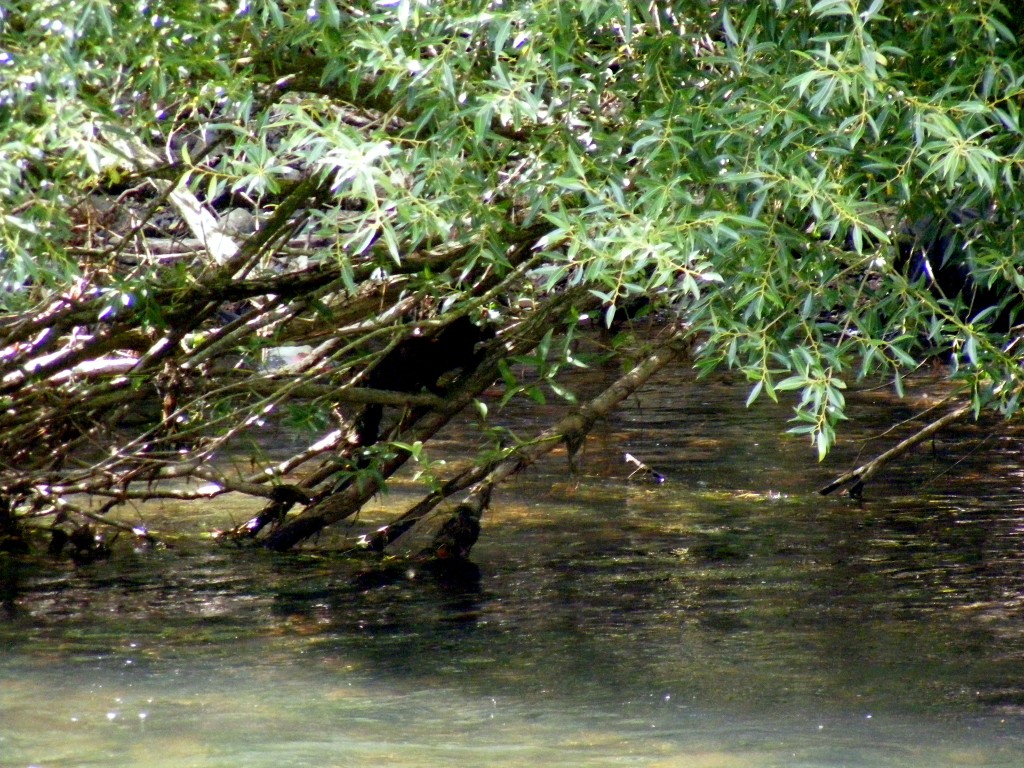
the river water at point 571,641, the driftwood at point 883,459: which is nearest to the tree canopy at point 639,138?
the river water at point 571,641

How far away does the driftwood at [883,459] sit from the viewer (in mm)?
7379

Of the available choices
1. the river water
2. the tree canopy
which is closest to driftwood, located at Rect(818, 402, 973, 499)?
the river water

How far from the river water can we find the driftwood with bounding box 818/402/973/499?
4.6 inches

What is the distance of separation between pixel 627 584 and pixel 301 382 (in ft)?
6.02

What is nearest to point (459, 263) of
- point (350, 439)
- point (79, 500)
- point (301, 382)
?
point (301, 382)

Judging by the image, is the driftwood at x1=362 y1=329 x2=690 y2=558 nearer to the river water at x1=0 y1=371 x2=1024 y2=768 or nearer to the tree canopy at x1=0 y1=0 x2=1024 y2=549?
the river water at x1=0 y1=371 x2=1024 y2=768

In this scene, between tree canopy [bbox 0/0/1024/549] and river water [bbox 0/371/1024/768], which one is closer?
tree canopy [bbox 0/0/1024/549]

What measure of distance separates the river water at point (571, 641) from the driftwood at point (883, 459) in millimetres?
116

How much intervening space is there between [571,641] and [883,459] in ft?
9.23

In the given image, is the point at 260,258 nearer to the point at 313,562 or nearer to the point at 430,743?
the point at 313,562

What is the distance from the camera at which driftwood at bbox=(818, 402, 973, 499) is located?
738 cm

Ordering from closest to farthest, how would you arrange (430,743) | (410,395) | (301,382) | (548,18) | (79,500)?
(548,18)
(430,743)
(301,382)
(410,395)
(79,500)

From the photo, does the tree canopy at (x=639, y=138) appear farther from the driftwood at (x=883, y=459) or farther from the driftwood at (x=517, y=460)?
the driftwood at (x=883, y=459)

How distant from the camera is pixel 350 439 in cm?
741
